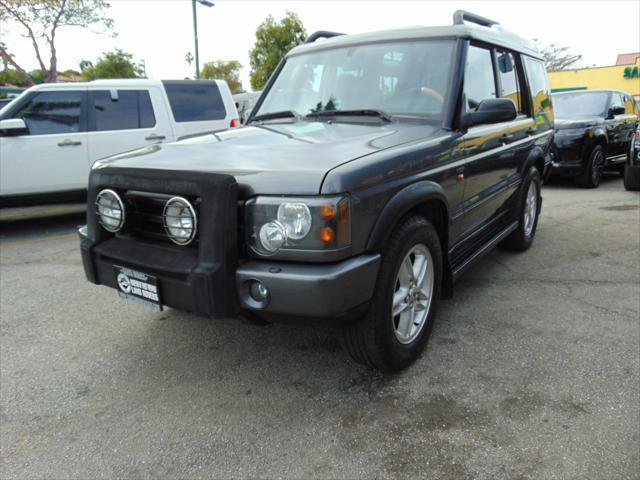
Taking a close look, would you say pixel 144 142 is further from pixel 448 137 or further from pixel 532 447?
pixel 532 447

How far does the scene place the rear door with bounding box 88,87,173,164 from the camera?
6.70m

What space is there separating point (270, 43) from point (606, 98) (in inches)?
746

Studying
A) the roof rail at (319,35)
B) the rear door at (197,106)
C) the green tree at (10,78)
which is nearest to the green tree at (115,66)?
the green tree at (10,78)

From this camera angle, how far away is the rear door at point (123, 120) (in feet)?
22.0

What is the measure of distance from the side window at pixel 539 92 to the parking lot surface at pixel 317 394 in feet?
6.03

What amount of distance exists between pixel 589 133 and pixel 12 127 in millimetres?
A: 8902

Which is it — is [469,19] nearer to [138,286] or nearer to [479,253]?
[479,253]

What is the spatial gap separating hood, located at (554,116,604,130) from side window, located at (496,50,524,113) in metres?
4.89

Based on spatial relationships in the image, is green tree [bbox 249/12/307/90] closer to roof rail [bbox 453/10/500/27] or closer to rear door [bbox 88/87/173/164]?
rear door [bbox 88/87/173/164]

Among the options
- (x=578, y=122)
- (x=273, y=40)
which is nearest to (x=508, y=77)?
(x=578, y=122)

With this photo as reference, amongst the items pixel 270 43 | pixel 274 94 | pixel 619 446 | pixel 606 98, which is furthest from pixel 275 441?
pixel 270 43

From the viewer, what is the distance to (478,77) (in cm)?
346

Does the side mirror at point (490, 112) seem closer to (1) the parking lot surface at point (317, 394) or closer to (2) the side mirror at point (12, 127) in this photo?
(1) the parking lot surface at point (317, 394)

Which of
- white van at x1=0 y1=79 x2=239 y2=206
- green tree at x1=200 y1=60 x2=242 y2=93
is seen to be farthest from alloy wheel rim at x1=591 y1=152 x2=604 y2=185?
green tree at x1=200 y1=60 x2=242 y2=93
